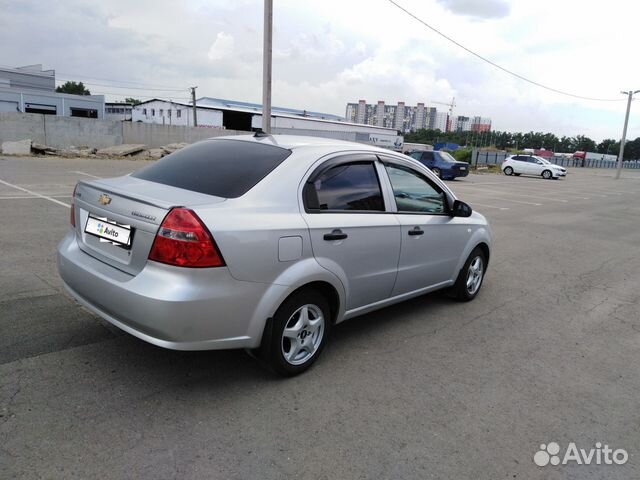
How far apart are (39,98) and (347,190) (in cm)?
6601

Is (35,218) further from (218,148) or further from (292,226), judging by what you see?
(292,226)

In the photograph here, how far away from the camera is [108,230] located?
3.21 metres

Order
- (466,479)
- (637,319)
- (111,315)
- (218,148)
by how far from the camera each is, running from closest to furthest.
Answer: (466,479) < (111,315) < (218,148) < (637,319)

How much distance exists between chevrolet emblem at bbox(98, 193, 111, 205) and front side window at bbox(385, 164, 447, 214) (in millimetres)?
2185

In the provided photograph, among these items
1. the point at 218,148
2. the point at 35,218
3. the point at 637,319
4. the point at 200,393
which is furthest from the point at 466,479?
the point at 35,218

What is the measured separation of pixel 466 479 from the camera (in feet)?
8.34

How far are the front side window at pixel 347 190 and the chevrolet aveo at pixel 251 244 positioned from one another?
10 millimetres

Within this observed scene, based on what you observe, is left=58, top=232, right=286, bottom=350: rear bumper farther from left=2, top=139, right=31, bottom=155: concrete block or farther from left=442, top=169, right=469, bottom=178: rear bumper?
left=442, top=169, right=469, bottom=178: rear bumper

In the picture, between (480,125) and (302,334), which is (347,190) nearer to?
(302,334)

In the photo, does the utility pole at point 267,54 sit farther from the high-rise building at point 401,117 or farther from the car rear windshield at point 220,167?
the high-rise building at point 401,117

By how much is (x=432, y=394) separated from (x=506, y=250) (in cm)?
572

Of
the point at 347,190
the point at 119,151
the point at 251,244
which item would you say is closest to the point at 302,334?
the point at 251,244

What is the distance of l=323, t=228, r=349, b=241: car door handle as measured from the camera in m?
3.40

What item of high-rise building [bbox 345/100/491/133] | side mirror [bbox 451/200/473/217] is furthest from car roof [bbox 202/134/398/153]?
high-rise building [bbox 345/100/491/133]
